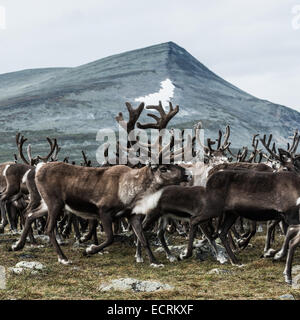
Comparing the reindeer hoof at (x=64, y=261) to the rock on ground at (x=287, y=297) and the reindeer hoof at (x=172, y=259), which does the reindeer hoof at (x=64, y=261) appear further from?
the rock on ground at (x=287, y=297)

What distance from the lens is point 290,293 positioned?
7.04 meters

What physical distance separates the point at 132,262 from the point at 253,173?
8.97 ft

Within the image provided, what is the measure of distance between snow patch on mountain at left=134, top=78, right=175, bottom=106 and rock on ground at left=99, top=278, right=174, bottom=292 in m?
93.6

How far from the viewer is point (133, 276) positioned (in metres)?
8.41

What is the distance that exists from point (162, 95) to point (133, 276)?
10049cm

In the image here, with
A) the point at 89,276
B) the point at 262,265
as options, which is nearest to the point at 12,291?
the point at 89,276

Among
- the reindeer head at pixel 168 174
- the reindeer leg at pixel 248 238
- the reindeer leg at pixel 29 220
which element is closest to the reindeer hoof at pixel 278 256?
the reindeer leg at pixel 248 238

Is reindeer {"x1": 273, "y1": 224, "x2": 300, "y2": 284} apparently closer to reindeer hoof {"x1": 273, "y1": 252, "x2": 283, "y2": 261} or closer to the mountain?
reindeer hoof {"x1": 273, "y1": 252, "x2": 283, "y2": 261}

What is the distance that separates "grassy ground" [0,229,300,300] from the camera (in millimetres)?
6977

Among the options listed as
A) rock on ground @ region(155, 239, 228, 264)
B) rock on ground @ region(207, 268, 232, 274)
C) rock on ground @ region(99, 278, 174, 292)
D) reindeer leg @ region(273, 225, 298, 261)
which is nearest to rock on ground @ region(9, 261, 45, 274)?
rock on ground @ region(99, 278, 174, 292)

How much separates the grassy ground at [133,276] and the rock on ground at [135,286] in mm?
155

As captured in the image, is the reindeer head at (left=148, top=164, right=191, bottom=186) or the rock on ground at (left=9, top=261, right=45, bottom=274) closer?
the rock on ground at (left=9, top=261, right=45, bottom=274)

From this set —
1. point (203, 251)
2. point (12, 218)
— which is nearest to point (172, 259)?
point (203, 251)

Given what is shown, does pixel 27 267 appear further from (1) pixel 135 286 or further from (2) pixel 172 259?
(2) pixel 172 259
